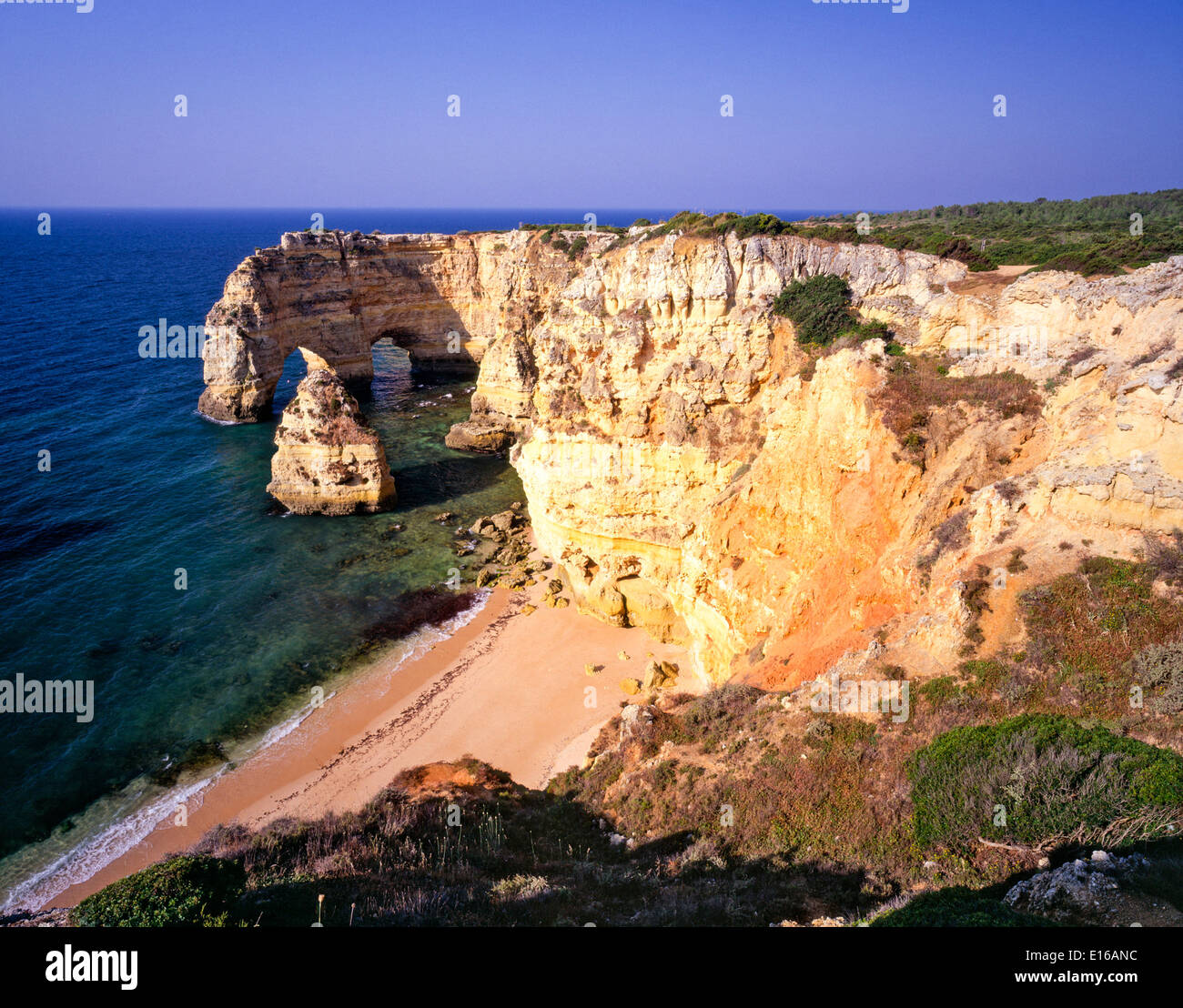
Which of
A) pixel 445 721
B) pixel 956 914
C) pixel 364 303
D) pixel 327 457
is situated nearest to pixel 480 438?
pixel 327 457

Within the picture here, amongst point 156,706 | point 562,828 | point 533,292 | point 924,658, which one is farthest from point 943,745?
point 533,292

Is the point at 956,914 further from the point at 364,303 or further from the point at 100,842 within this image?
the point at 364,303

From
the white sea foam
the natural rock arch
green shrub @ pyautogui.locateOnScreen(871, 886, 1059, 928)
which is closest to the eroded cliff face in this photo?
green shrub @ pyautogui.locateOnScreen(871, 886, 1059, 928)

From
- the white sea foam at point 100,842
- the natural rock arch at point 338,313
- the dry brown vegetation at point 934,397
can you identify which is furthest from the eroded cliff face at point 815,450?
the natural rock arch at point 338,313
